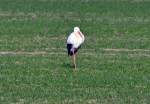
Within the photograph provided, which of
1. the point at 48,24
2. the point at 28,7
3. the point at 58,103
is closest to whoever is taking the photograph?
the point at 58,103

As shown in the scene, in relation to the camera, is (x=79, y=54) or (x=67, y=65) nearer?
(x=67, y=65)

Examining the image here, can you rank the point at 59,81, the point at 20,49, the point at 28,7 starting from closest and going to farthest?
1. the point at 59,81
2. the point at 20,49
3. the point at 28,7

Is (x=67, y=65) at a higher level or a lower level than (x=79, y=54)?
lower

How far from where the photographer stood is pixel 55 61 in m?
22.5

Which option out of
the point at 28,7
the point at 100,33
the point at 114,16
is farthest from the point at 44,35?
the point at 28,7

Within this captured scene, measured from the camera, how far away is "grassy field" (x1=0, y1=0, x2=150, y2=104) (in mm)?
16578

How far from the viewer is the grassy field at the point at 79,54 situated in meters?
16.6

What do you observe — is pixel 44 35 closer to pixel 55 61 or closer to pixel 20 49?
pixel 20 49

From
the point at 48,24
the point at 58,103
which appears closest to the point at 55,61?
the point at 58,103

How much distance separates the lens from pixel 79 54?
2462 centimetres

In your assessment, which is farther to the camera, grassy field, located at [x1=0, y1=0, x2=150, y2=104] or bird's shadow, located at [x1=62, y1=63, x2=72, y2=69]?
bird's shadow, located at [x1=62, y1=63, x2=72, y2=69]

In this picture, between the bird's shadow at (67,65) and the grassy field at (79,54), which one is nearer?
the grassy field at (79,54)

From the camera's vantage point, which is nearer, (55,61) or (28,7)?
(55,61)

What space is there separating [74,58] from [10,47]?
5.01m
